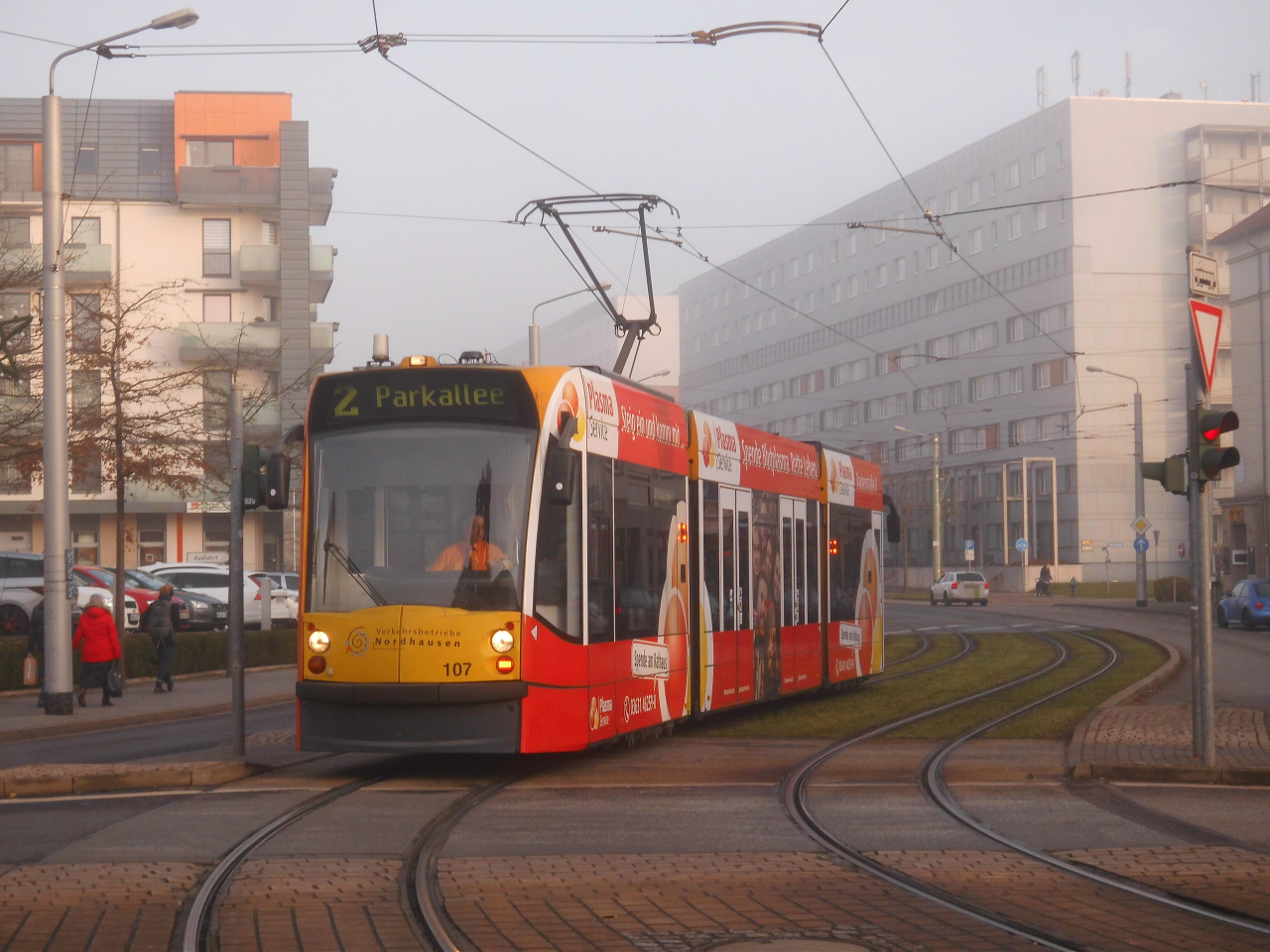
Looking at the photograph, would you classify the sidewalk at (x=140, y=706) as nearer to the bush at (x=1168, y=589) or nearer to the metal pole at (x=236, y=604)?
the metal pole at (x=236, y=604)

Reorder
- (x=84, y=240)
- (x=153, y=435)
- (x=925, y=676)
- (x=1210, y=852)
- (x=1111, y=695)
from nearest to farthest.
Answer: (x=1210, y=852), (x=1111, y=695), (x=925, y=676), (x=153, y=435), (x=84, y=240)

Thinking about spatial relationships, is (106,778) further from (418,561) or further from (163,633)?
(163,633)

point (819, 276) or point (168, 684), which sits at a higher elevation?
point (819, 276)

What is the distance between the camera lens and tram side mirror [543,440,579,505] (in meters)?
11.6

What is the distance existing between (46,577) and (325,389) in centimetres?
905

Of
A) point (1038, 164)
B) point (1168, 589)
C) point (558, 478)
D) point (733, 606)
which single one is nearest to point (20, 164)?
point (1168, 589)

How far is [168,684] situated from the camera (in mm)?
25297

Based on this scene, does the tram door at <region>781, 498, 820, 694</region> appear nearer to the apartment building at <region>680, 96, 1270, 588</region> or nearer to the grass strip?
the grass strip

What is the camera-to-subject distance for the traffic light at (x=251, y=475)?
44.6 ft

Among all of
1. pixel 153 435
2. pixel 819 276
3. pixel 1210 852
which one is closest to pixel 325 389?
pixel 1210 852

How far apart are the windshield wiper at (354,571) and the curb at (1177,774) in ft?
17.5

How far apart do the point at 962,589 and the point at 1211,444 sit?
50.5m

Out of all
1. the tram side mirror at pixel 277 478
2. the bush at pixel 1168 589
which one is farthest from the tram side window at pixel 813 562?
the bush at pixel 1168 589

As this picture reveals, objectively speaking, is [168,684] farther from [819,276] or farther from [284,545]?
[819,276]
